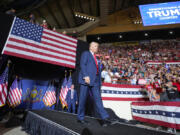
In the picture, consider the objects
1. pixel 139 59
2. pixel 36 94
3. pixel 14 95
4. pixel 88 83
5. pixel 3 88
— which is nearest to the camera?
pixel 88 83

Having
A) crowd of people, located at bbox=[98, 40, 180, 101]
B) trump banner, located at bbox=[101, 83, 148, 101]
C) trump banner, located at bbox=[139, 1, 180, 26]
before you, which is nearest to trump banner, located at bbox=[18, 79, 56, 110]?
trump banner, located at bbox=[101, 83, 148, 101]

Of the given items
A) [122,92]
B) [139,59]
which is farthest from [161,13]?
[122,92]

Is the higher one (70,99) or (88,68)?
(88,68)

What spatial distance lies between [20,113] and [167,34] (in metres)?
13.9

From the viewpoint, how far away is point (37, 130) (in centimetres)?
228

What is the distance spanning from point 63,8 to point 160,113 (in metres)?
10.6

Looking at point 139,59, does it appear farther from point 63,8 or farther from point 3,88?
point 3,88

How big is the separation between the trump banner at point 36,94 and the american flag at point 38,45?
1.08 meters

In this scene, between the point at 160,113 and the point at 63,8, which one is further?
the point at 63,8

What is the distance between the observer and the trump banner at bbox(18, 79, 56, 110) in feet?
13.3

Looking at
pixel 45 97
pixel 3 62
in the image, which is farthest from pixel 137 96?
pixel 3 62

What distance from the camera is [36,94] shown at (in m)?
4.29

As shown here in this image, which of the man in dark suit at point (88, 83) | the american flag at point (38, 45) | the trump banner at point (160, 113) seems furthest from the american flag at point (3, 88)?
the trump banner at point (160, 113)

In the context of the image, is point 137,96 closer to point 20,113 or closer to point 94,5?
point 20,113
